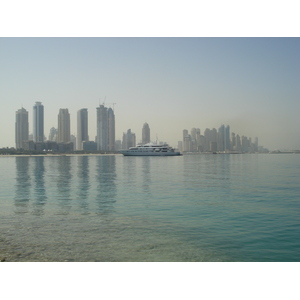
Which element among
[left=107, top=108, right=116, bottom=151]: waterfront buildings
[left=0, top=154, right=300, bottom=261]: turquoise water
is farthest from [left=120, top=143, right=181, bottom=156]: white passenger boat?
[left=0, top=154, right=300, bottom=261]: turquoise water

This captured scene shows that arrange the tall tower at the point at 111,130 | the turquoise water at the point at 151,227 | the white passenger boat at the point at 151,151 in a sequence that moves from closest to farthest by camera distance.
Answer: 1. the turquoise water at the point at 151,227
2. the white passenger boat at the point at 151,151
3. the tall tower at the point at 111,130

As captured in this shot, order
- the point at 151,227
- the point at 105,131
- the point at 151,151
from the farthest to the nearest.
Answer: the point at 105,131
the point at 151,151
the point at 151,227

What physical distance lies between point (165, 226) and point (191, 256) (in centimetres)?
242

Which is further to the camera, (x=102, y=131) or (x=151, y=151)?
(x=102, y=131)

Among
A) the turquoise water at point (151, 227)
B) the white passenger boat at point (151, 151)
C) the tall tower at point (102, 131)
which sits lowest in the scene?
the turquoise water at point (151, 227)

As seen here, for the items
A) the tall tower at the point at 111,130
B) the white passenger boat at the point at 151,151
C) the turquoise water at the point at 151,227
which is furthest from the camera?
the tall tower at the point at 111,130

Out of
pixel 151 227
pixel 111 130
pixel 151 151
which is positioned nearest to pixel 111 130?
pixel 111 130

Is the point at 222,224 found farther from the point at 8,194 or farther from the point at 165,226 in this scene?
the point at 8,194

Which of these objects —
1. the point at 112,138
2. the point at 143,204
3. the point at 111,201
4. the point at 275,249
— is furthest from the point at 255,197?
the point at 112,138

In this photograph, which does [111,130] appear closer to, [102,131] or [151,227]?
[102,131]

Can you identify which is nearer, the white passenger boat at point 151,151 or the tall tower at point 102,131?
the white passenger boat at point 151,151

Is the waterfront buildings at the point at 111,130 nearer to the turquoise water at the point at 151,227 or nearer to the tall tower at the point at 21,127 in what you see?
the tall tower at the point at 21,127

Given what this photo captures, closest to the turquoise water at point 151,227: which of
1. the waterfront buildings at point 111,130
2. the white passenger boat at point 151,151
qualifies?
the white passenger boat at point 151,151

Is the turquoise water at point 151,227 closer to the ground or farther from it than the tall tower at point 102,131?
closer to the ground
